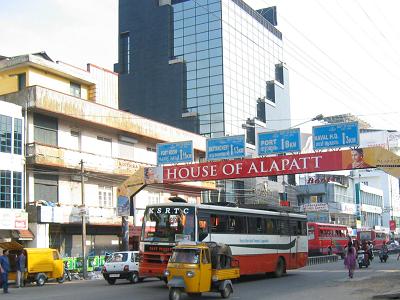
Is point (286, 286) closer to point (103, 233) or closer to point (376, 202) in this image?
point (103, 233)

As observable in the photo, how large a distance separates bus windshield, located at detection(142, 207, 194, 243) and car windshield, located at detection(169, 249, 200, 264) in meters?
3.45

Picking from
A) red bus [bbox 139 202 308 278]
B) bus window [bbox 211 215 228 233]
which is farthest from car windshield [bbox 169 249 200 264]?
bus window [bbox 211 215 228 233]

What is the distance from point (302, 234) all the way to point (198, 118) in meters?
56.3

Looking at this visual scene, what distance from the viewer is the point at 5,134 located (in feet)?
112

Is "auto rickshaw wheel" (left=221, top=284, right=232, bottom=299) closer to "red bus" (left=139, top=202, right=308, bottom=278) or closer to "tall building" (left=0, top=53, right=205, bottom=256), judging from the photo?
"red bus" (left=139, top=202, right=308, bottom=278)

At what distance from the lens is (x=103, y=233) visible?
42438 millimetres

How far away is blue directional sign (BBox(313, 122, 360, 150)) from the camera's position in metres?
29.3

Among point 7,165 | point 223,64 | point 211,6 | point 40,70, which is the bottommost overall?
point 7,165

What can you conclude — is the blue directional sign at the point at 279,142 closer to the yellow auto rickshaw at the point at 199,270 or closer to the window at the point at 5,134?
the yellow auto rickshaw at the point at 199,270

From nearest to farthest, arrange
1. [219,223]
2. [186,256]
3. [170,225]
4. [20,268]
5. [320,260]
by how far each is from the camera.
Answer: [186,256]
[170,225]
[219,223]
[20,268]
[320,260]

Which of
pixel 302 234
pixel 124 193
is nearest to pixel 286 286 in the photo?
pixel 302 234

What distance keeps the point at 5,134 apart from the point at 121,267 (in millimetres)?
12995

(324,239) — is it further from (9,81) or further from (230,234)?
(230,234)

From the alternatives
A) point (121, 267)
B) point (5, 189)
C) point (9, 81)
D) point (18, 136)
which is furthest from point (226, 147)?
point (9, 81)
